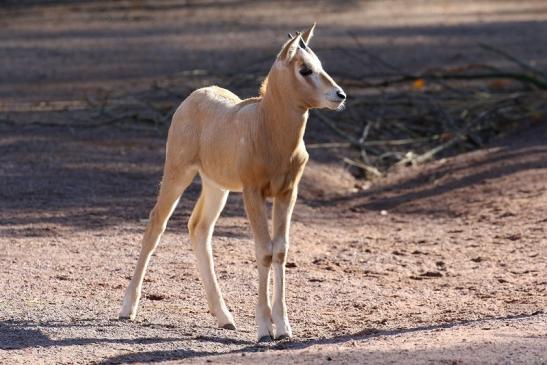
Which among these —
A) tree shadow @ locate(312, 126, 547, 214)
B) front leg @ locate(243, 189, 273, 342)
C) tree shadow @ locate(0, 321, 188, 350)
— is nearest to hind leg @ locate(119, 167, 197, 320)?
tree shadow @ locate(0, 321, 188, 350)

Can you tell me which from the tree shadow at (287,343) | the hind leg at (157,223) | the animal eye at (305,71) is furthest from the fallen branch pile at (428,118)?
the animal eye at (305,71)

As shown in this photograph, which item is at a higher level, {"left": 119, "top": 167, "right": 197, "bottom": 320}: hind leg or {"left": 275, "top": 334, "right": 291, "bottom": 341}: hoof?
{"left": 119, "top": 167, "right": 197, "bottom": 320}: hind leg

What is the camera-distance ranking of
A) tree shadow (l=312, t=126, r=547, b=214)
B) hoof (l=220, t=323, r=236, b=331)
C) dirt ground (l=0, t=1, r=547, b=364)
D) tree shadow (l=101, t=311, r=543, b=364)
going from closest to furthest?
tree shadow (l=101, t=311, r=543, b=364) < dirt ground (l=0, t=1, r=547, b=364) < hoof (l=220, t=323, r=236, b=331) < tree shadow (l=312, t=126, r=547, b=214)

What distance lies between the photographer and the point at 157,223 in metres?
8.47

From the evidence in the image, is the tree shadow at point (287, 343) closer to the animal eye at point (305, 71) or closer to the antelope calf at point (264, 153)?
the antelope calf at point (264, 153)

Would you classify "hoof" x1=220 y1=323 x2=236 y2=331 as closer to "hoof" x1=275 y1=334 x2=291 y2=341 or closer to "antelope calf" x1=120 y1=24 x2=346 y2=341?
"antelope calf" x1=120 y1=24 x2=346 y2=341

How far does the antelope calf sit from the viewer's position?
7.66m

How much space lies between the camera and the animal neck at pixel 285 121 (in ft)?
25.5

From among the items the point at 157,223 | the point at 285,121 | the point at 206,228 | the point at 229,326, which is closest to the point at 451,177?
the point at 206,228

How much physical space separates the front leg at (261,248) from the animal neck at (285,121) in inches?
13.9

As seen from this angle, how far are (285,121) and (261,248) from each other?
81cm

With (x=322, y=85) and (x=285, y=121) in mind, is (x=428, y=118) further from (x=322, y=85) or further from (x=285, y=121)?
(x=322, y=85)

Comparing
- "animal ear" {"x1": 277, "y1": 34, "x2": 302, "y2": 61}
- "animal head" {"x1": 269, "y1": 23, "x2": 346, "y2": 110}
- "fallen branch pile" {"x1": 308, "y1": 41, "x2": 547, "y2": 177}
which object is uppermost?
"fallen branch pile" {"x1": 308, "y1": 41, "x2": 547, "y2": 177}

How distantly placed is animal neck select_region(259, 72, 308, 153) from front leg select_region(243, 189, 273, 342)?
0.35 metres
